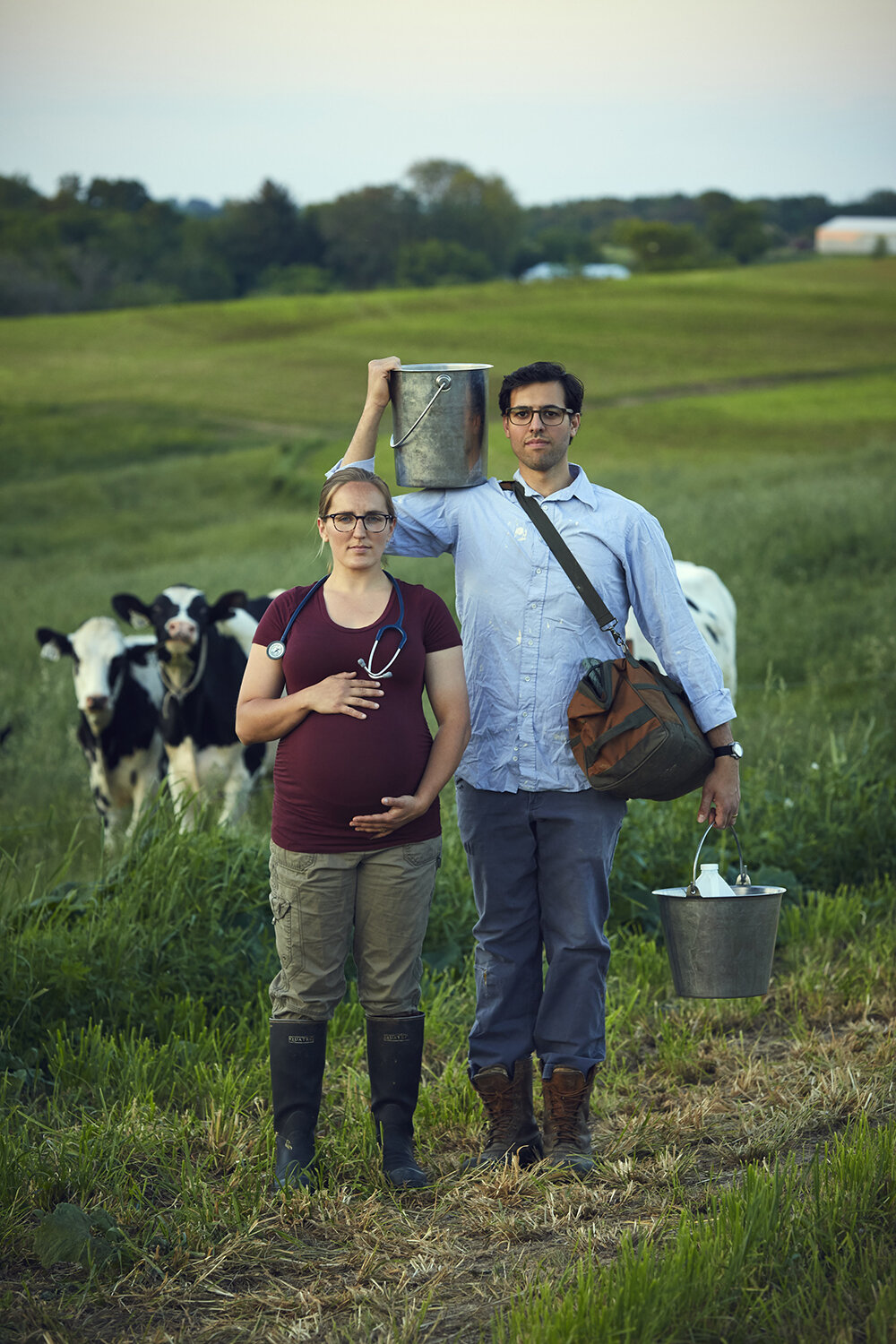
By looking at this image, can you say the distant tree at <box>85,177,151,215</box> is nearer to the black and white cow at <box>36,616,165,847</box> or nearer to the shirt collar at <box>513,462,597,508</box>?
the black and white cow at <box>36,616,165,847</box>

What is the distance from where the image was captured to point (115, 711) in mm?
7309

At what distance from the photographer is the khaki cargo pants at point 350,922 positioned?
132 inches

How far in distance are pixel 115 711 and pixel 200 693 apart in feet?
1.92

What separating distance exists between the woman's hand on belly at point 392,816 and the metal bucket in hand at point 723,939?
0.82 metres

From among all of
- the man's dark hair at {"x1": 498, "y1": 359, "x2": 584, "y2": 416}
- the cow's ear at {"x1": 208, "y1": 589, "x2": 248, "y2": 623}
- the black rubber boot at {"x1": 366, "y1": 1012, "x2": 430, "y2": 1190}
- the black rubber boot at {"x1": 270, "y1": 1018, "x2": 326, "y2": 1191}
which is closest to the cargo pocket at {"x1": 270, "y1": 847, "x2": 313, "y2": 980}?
the black rubber boot at {"x1": 270, "y1": 1018, "x2": 326, "y2": 1191}

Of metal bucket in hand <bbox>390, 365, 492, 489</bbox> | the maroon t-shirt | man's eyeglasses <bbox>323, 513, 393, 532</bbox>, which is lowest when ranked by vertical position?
the maroon t-shirt

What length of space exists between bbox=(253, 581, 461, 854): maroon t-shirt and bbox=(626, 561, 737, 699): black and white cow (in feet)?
14.4

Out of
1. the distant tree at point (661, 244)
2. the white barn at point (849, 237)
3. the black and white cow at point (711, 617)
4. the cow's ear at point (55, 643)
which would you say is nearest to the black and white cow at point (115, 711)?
the cow's ear at point (55, 643)

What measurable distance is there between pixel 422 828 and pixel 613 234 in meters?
28.8

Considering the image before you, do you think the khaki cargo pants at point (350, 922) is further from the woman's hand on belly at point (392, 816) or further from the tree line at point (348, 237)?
the tree line at point (348, 237)

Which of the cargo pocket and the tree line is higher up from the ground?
the tree line

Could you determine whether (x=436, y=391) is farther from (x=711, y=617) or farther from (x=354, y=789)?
(x=711, y=617)

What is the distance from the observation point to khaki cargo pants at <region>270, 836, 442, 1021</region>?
11.0 feet

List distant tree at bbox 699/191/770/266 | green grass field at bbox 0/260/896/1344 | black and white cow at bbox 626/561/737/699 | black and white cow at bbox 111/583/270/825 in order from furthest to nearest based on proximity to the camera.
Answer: distant tree at bbox 699/191/770/266 < black and white cow at bbox 626/561/737/699 < black and white cow at bbox 111/583/270/825 < green grass field at bbox 0/260/896/1344
